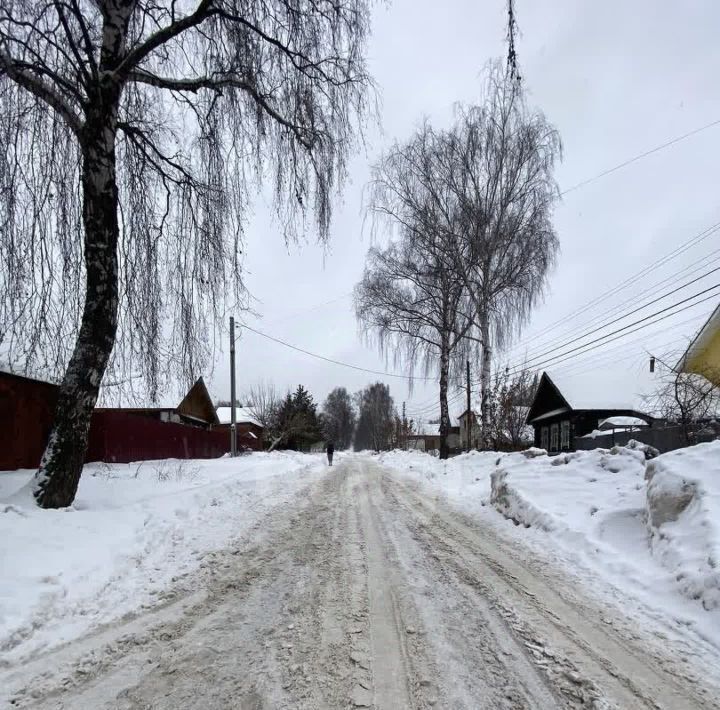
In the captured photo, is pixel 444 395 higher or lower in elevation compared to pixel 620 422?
higher

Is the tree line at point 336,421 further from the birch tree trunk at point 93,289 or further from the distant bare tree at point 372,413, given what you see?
the birch tree trunk at point 93,289

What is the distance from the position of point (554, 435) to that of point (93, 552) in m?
27.3

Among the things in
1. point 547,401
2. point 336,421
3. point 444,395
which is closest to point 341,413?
point 336,421

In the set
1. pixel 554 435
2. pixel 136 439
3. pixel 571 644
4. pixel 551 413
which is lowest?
pixel 571 644

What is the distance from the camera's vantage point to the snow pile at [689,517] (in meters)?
3.96

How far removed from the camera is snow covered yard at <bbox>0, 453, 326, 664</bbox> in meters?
3.57

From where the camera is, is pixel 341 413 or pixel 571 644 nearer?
pixel 571 644

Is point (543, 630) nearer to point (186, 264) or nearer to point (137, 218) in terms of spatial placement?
point (186, 264)

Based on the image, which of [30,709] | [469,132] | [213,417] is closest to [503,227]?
[469,132]

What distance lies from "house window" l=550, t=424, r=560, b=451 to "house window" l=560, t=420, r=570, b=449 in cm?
72

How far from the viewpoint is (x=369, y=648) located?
125 inches

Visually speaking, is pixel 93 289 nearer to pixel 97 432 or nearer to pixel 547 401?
pixel 97 432

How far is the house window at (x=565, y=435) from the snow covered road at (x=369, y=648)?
73.2 ft

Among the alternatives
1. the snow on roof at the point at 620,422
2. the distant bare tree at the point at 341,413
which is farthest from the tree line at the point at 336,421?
the snow on roof at the point at 620,422
